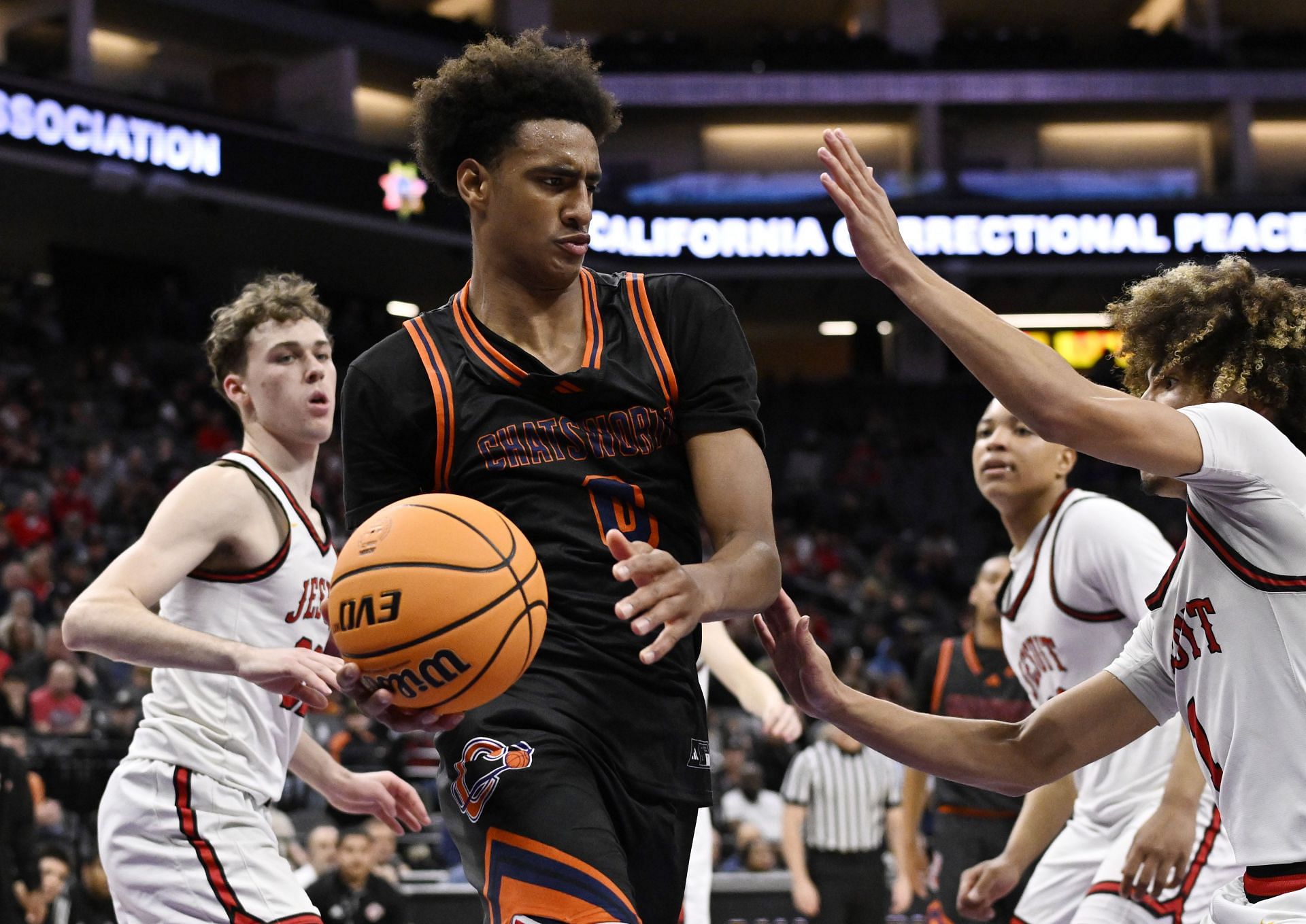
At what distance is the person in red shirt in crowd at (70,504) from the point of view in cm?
1603

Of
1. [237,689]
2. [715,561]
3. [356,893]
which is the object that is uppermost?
[715,561]

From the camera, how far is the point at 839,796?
939cm

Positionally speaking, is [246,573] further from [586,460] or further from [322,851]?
[322,851]

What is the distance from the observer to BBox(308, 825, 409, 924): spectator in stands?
8203 millimetres

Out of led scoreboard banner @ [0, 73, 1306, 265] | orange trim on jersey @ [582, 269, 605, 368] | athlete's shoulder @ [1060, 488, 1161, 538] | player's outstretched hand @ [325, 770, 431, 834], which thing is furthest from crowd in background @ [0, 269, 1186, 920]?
led scoreboard banner @ [0, 73, 1306, 265]

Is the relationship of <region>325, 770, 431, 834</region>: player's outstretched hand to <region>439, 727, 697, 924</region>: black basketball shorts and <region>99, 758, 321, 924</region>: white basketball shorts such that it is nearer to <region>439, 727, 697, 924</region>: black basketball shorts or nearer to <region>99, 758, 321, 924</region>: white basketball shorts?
<region>99, 758, 321, 924</region>: white basketball shorts

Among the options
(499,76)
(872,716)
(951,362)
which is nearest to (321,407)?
(499,76)

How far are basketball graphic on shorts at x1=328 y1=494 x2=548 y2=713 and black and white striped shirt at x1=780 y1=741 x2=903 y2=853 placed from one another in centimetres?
696

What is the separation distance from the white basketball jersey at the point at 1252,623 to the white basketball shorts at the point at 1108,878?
4.42 ft

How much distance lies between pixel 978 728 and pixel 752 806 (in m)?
8.10

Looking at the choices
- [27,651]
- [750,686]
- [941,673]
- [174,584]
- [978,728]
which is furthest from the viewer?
[27,651]

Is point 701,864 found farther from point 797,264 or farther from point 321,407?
point 797,264

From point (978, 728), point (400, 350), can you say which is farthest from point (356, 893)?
point (400, 350)

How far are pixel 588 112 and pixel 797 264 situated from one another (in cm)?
2185
